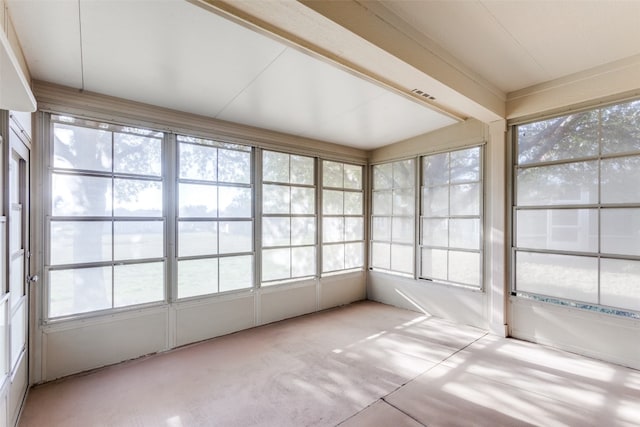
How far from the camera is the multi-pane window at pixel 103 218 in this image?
9.69ft

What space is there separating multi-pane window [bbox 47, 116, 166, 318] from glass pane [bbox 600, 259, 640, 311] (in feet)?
16.1

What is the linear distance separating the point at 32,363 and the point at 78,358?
337mm

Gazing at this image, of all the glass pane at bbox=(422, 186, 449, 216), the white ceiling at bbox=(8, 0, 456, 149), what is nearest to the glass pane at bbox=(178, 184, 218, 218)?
the white ceiling at bbox=(8, 0, 456, 149)

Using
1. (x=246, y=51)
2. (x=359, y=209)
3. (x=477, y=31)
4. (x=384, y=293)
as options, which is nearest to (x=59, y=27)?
(x=246, y=51)

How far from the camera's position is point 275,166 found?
4578 mm

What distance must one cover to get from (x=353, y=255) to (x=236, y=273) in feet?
7.74

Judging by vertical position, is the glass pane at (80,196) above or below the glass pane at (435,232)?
above

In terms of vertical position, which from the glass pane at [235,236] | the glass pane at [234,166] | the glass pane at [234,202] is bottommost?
the glass pane at [235,236]

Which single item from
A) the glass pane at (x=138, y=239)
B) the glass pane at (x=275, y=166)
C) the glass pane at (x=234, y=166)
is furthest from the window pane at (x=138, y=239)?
the glass pane at (x=275, y=166)

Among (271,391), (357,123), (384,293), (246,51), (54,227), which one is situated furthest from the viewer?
(384,293)

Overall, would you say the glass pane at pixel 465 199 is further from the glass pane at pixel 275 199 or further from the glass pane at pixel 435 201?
the glass pane at pixel 275 199

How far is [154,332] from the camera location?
3.45 meters

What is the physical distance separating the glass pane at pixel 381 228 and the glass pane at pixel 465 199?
4.07 ft

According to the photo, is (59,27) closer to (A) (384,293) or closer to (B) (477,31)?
(B) (477,31)
